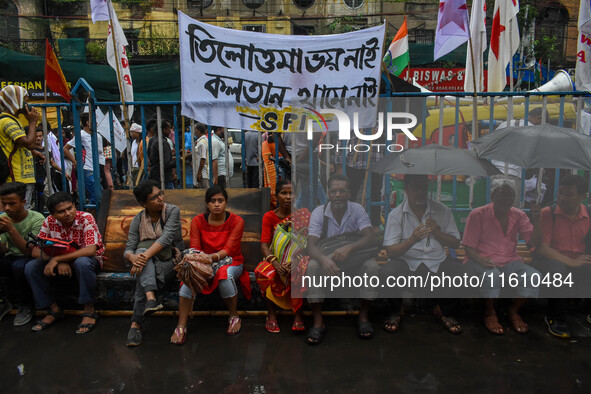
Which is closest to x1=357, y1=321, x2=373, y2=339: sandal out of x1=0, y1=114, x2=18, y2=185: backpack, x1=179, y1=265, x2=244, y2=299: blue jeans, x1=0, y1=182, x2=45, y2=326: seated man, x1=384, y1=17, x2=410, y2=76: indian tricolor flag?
x1=179, y1=265, x2=244, y2=299: blue jeans

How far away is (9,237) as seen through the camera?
4152 millimetres

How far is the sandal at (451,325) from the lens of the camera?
3684mm

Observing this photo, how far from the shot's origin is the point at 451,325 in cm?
372

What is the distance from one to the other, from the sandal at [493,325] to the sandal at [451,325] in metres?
0.22

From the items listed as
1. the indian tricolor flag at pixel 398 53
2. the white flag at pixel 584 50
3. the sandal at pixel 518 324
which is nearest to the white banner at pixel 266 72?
the sandal at pixel 518 324

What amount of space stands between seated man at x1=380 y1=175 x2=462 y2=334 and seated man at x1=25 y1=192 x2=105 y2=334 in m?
2.43

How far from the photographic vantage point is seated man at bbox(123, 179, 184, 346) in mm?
3725

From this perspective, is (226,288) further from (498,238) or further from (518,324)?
(518,324)

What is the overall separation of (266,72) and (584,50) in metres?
A: 3.41

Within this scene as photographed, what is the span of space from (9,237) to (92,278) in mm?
906

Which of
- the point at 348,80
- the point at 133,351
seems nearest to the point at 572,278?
the point at 348,80

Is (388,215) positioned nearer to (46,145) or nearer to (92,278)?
(92,278)

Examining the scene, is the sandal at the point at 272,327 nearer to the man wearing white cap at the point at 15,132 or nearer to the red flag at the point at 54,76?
the man wearing white cap at the point at 15,132

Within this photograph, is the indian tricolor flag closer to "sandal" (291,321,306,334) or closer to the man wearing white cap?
"sandal" (291,321,306,334)
